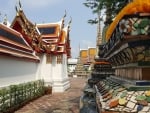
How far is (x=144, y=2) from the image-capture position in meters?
2.82

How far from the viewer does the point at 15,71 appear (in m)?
15.2

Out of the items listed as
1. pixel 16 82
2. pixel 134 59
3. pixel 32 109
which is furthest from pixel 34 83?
pixel 134 59

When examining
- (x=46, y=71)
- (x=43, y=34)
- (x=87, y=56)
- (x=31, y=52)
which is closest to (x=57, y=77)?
(x=46, y=71)

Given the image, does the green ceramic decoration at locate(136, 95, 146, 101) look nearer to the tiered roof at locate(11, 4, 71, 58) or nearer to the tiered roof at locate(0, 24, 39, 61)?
the tiered roof at locate(0, 24, 39, 61)

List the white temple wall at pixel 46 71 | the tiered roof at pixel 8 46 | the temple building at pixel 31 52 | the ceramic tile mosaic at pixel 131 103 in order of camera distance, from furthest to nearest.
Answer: the white temple wall at pixel 46 71 < the temple building at pixel 31 52 < the tiered roof at pixel 8 46 < the ceramic tile mosaic at pixel 131 103

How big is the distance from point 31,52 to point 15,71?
444 cm

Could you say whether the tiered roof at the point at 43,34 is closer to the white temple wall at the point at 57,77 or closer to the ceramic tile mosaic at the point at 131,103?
the white temple wall at the point at 57,77

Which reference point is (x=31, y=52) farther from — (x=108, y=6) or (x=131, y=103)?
(x=131, y=103)

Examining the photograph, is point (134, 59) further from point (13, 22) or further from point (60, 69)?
point (60, 69)

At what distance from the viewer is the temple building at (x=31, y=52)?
14188mm

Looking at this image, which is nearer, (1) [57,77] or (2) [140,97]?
(2) [140,97]

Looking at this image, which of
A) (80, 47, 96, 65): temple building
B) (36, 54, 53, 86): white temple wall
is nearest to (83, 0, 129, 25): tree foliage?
(36, 54, 53, 86): white temple wall

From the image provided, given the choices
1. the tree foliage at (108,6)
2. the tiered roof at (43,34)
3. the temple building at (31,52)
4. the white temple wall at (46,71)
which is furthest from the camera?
the white temple wall at (46,71)

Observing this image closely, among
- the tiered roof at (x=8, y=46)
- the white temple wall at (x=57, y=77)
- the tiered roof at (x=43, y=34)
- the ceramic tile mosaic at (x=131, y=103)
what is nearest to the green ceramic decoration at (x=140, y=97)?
the ceramic tile mosaic at (x=131, y=103)
